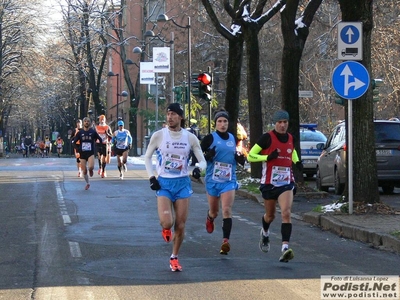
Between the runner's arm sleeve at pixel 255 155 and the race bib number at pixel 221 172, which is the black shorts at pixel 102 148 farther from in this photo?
the runner's arm sleeve at pixel 255 155

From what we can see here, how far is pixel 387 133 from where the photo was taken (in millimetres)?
21359

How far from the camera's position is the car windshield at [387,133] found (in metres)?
21.3

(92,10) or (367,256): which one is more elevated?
(92,10)

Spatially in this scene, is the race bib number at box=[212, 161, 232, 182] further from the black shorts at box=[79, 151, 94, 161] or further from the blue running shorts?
the black shorts at box=[79, 151, 94, 161]

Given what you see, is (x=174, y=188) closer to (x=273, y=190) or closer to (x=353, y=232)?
(x=273, y=190)

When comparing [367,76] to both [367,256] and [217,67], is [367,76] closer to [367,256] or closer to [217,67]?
[367,256]

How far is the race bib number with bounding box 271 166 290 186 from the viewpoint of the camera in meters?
11.4

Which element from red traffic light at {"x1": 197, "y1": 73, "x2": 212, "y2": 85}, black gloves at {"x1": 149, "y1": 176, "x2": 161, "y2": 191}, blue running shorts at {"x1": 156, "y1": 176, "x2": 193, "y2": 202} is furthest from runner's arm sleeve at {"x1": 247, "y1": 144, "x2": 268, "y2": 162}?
red traffic light at {"x1": 197, "y1": 73, "x2": 212, "y2": 85}

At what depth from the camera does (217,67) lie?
188 ft

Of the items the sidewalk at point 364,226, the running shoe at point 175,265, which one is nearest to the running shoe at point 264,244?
the running shoe at point 175,265

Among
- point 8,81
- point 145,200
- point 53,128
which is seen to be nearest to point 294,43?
point 145,200

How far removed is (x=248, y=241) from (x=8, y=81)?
200 ft

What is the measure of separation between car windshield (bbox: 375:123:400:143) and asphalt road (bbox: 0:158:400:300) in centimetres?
376

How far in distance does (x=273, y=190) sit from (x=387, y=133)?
10.6 meters
